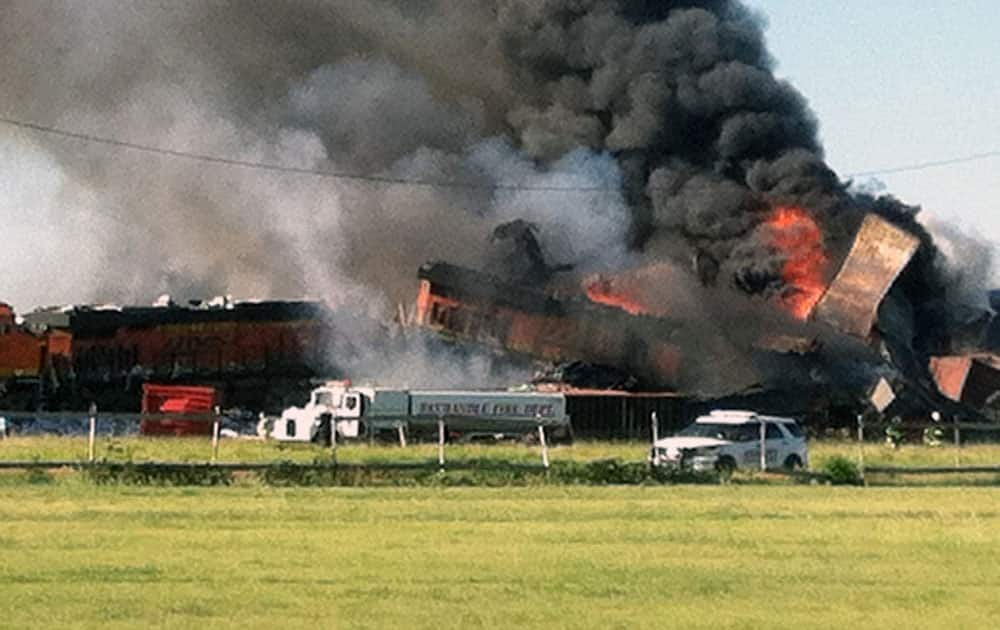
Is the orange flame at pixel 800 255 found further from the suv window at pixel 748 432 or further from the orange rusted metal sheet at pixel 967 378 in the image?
the suv window at pixel 748 432

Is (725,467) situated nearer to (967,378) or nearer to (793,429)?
(793,429)

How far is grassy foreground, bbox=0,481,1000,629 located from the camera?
1579cm

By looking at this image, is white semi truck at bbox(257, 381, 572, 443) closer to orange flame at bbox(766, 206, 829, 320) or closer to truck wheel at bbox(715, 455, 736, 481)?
orange flame at bbox(766, 206, 829, 320)

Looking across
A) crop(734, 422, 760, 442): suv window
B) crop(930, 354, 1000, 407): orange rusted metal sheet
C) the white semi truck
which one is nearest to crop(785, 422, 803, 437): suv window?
crop(734, 422, 760, 442): suv window

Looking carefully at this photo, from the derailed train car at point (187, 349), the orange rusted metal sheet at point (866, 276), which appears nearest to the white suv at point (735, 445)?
the orange rusted metal sheet at point (866, 276)

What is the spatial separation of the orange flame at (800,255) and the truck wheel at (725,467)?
82.2 ft

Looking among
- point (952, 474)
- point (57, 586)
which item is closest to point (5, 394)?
point (952, 474)

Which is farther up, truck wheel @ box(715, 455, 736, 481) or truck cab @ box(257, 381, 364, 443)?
truck cab @ box(257, 381, 364, 443)

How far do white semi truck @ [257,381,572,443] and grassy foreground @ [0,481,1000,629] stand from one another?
25.6 meters

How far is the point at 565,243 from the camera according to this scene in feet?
251

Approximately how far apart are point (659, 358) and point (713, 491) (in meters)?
32.5

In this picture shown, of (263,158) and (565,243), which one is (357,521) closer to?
(565,243)

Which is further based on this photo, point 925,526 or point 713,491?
point 713,491

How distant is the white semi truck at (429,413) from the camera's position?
57.7 meters
